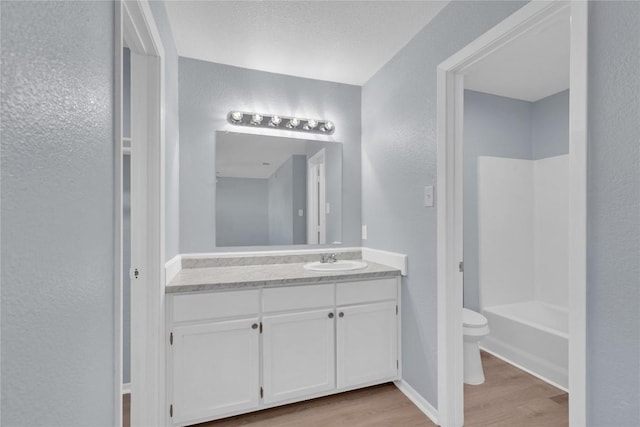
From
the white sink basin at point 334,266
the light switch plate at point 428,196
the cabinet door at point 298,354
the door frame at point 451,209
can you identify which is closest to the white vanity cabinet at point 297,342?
the cabinet door at point 298,354

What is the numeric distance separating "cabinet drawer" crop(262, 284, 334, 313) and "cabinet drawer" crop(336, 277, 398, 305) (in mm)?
76

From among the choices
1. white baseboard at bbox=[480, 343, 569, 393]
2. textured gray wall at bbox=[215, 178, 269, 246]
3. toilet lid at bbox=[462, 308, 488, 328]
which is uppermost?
textured gray wall at bbox=[215, 178, 269, 246]

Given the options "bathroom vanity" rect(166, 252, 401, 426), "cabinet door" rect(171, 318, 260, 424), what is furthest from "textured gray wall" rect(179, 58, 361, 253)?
"cabinet door" rect(171, 318, 260, 424)

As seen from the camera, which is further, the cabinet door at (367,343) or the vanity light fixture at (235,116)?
the vanity light fixture at (235,116)

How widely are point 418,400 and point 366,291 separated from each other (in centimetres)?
75

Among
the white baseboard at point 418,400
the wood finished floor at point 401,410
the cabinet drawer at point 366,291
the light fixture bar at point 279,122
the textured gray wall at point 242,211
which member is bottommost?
the wood finished floor at point 401,410

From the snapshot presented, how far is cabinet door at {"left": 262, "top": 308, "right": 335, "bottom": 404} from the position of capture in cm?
186

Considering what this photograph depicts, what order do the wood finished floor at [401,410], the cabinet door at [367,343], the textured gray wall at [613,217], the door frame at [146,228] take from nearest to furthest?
the textured gray wall at [613,217] < the door frame at [146,228] < the wood finished floor at [401,410] < the cabinet door at [367,343]

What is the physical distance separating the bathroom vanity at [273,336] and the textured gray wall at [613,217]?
1.18 meters

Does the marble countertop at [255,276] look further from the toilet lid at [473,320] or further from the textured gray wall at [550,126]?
the textured gray wall at [550,126]

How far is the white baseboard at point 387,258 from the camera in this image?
2118 millimetres

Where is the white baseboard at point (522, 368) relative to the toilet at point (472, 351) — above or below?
below

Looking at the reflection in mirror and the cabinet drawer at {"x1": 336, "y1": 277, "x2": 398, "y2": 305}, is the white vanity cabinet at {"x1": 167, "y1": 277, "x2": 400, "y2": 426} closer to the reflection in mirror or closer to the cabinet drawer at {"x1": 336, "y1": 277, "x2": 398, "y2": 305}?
the cabinet drawer at {"x1": 336, "y1": 277, "x2": 398, "y2": 305}

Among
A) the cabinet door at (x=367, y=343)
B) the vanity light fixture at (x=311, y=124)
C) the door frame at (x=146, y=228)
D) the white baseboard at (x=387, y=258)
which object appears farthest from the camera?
the vanity light fixture at (x=311, y=124)
